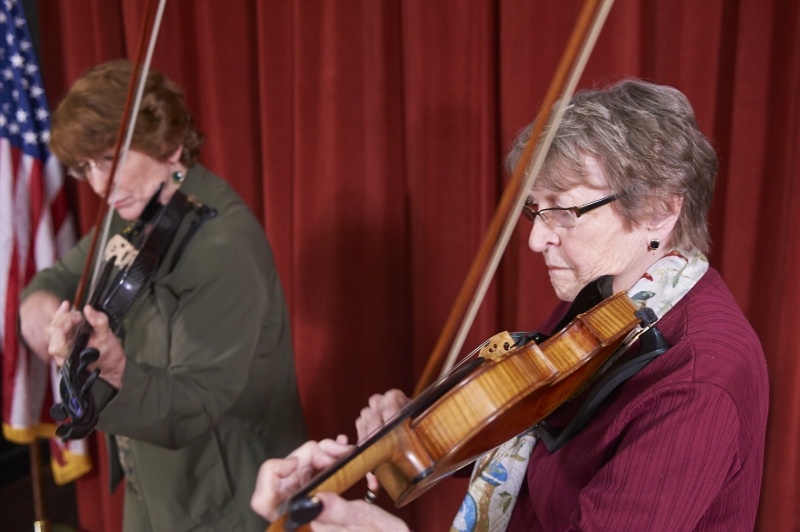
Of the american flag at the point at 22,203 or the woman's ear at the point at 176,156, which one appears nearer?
the woman's ear at the point at 176,156

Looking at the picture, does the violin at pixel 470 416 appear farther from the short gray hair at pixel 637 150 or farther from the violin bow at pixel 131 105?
the violin bow at pixel 131 105

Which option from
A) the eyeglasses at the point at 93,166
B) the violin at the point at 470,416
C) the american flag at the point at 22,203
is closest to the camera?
the violin at the point at 470,416

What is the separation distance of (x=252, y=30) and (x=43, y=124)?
0.77 m

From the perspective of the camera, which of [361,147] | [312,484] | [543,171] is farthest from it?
[361,147]

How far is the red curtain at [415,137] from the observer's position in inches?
53.9

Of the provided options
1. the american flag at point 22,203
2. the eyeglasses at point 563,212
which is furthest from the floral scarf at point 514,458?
the american flag at point 22,203

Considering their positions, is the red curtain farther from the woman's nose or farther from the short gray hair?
the woman's nose

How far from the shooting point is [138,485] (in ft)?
4.65

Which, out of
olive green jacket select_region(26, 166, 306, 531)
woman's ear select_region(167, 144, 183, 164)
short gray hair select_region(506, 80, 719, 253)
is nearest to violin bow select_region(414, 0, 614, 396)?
short gray hair select_region(506, 80, 719, 253)

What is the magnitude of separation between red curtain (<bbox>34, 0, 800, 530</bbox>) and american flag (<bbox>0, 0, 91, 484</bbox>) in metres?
0.14

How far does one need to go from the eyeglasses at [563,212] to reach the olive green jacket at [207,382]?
1.93ft

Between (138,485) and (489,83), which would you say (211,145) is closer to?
(489,83)

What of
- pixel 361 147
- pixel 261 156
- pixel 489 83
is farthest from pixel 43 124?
pixel 489 83

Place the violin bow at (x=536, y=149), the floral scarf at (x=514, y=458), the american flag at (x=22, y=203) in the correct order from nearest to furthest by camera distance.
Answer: the violin bow at (x=536, y=149), the floral scarf at (x=514, y=458), the american flag at (x=22, y=203)
